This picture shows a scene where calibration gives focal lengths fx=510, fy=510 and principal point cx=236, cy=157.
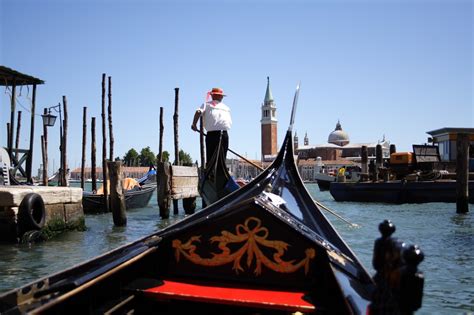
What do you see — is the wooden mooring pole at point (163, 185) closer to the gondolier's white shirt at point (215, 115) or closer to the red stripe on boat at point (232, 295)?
the gondolier's white shirt at point (215, 115)

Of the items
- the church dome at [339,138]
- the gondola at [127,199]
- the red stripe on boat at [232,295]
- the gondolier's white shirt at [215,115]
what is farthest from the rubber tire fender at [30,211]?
the church dome at [339,138]

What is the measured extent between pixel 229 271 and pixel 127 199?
28.5 ft

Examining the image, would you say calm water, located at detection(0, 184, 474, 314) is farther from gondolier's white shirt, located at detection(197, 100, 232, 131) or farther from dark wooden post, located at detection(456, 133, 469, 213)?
gondolier's white shirt, located at detection(197, 100, 232, 131)

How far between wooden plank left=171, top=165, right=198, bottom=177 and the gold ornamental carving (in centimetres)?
611

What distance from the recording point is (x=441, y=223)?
7.40 metres

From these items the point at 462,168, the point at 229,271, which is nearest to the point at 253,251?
the point at 229,271

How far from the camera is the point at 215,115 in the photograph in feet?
13.4

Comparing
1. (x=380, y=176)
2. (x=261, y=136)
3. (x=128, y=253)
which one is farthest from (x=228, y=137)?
(x=261, y=136)

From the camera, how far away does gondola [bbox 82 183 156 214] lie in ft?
31.7

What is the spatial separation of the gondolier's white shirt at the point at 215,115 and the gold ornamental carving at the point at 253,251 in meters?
2.19

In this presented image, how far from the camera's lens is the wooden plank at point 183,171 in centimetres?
812

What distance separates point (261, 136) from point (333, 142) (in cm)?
932

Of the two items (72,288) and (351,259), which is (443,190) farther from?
(72,288)

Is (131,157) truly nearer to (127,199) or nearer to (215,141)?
(127,199)
